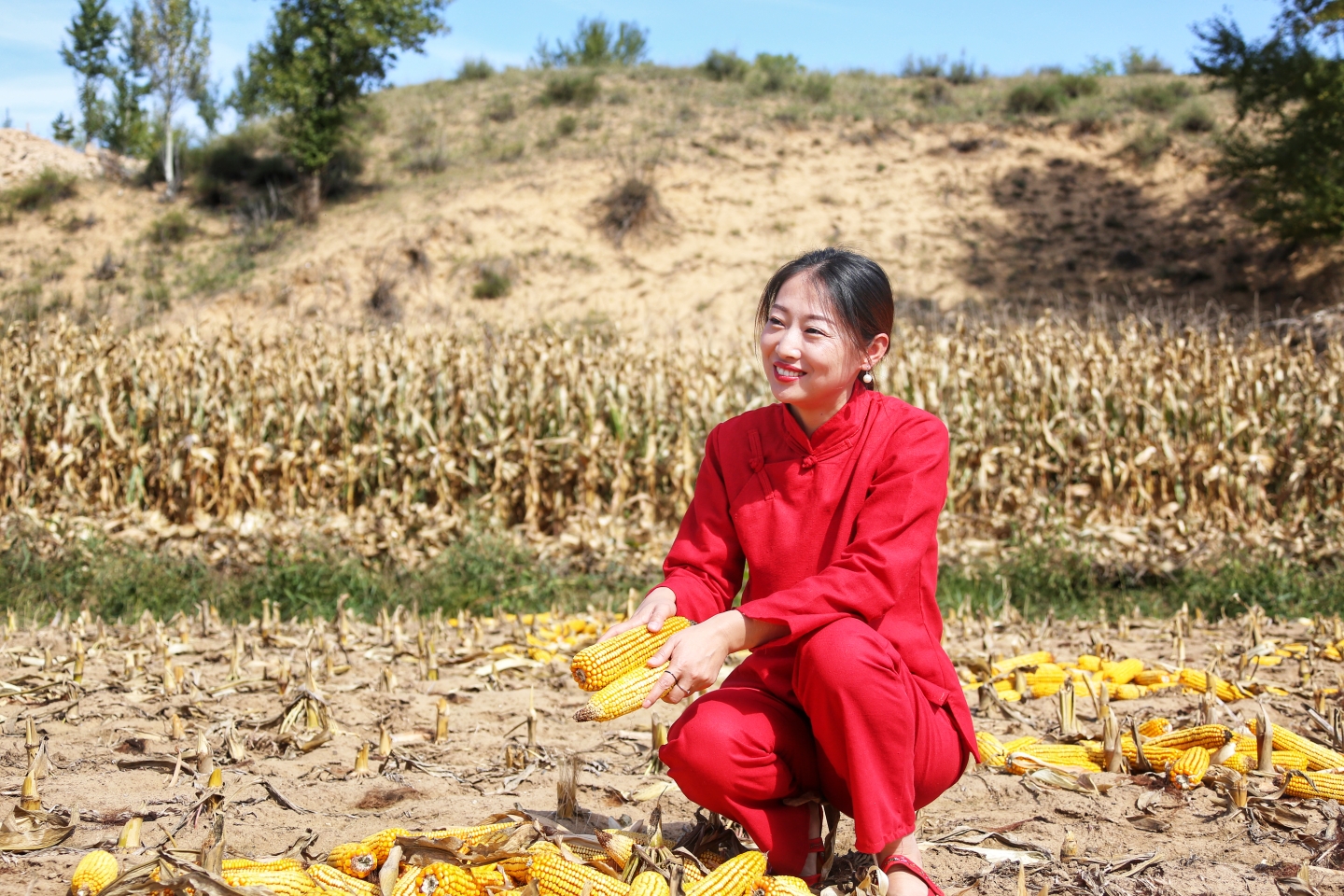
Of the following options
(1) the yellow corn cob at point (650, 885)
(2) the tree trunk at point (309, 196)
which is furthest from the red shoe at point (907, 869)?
(2) the tree trunk at point (309, 196)

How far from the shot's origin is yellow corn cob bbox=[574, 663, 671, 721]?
1.94 m

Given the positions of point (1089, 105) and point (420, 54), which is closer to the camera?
point (420, 54)

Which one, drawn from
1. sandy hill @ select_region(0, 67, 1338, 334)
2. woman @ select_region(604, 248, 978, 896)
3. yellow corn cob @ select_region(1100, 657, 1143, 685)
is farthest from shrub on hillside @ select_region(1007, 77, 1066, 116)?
woman @ select_region(604, 248, 978, 896)

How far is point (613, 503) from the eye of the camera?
309 inches

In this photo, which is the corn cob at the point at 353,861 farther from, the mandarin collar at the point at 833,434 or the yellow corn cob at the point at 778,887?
the mandarin collar at the point at 833,434

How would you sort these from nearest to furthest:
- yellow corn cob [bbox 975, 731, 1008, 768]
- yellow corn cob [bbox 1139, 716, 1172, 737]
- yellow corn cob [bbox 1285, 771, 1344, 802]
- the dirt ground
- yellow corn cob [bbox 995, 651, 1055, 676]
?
the dirt ground, yellow corn cob [bbox 1285, 771, 1344, 802], yellow corn cob [bbox 975, 731, 1008, 768], yellow corn cob [bbox 1139, 716, 1172, 737], yellow corn cob [bbox 995, 651, 1055, 676]

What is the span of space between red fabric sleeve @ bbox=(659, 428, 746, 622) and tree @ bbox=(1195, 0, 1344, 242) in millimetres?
19650

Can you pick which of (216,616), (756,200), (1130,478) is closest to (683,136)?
(756,200)

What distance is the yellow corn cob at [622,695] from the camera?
194 cm

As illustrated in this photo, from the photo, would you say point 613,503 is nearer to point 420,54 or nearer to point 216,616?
point 216,616

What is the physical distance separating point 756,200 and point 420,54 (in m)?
9.22

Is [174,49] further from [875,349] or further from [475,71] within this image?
[875,349]

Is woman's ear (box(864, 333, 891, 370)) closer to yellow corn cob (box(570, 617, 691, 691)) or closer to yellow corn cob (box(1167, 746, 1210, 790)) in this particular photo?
yellow corn cob (box(570, 617, 691, 691))

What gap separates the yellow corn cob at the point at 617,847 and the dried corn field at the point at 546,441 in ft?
16.8
